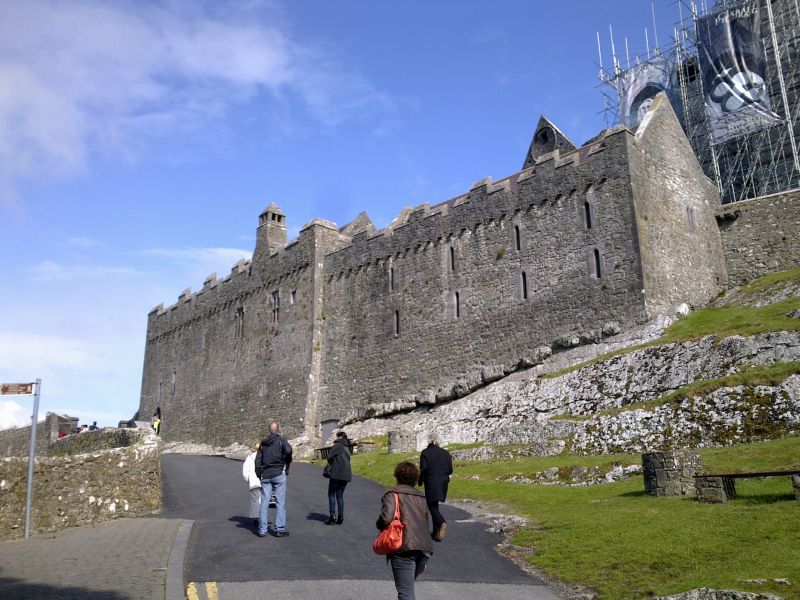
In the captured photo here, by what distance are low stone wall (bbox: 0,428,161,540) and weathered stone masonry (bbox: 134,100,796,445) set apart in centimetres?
1651

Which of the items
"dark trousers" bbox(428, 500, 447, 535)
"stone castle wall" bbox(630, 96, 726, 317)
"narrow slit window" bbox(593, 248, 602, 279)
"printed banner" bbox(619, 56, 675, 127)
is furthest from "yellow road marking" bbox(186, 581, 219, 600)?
"printed banner" bbox(619, 56, 675, 127)

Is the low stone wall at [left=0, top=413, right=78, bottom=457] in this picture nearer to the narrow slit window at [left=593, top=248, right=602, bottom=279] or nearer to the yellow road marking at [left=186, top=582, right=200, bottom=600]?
the narrow slit window at [left=593, top=248, right=602, bottom=279]

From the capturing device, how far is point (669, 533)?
10.9 metres

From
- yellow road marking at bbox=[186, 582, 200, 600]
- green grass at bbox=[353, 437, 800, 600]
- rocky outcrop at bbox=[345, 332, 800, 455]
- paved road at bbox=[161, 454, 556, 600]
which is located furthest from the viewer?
rocky outcrop at bbox=[345, 332, 800, 455]

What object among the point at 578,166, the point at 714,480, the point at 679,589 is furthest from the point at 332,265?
the point at 679,589

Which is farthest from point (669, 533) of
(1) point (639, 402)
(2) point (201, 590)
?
(1) point (639, 402)

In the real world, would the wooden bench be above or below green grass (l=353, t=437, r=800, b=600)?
above

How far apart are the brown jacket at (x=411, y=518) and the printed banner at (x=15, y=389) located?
348 inches

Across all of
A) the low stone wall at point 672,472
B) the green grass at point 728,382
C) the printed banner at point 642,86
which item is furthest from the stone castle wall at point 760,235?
the low stone wall at point 672,472

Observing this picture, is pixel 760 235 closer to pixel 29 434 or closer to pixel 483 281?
pixel 483 281

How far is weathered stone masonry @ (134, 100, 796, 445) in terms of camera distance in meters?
27.6

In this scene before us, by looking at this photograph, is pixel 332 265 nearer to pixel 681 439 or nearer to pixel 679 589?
pixel 681 439

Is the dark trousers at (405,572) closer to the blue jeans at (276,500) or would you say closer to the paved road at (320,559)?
the paved road at (320,559)

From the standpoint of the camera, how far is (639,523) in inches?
463
